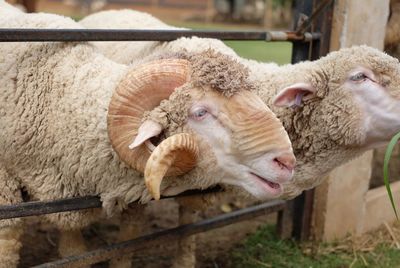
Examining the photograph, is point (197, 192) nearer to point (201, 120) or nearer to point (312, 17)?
point (201, 120)

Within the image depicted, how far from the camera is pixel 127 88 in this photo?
9.18ft

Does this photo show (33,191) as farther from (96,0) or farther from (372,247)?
(96,0)

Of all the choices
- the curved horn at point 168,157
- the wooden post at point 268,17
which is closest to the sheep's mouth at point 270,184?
the curved horn at point 168,157

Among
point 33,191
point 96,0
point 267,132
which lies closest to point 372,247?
point 267,132

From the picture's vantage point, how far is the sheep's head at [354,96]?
3.34 metres

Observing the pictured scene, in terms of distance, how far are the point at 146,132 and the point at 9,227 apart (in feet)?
3.32

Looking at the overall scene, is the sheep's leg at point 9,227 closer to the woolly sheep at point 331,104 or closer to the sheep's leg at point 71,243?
the sheep's leg at point 71,243

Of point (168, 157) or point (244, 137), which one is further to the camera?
point (244, 137)

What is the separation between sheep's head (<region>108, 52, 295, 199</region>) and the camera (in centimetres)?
276

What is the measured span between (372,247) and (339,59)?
1.94 m

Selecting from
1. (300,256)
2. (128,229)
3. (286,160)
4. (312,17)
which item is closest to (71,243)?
(128,229)

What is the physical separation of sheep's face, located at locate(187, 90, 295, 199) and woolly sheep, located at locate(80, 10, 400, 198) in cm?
52

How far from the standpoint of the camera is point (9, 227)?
126 inches

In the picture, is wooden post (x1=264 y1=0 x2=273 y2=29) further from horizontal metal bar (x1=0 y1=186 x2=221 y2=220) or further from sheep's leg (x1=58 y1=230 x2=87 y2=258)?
horizontal metal bar (x1=0 y1=186 x2=221 y2=220)
